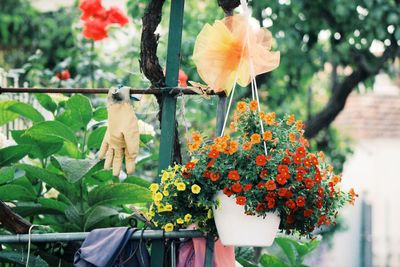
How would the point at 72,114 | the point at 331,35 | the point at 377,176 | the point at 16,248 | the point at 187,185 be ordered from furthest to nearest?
the point at 377,176
the point at 331,35
the point at 72,114
the point at 16,248
the point at 187,185

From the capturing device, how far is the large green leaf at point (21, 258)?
3.10 meters

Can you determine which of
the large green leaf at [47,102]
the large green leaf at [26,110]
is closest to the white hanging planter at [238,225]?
the large green leaf at [26,110]

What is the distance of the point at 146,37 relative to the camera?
307 centimetres

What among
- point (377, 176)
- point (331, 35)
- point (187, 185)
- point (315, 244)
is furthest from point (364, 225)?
point (187, 185)

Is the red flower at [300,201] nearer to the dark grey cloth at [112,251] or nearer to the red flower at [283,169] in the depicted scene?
the red flower at [283,169]

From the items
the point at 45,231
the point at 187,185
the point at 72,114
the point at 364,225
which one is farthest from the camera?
the point at 364,225

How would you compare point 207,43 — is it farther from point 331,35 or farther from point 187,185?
point 331,35

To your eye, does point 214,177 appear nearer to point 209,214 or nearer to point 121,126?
point 209,214

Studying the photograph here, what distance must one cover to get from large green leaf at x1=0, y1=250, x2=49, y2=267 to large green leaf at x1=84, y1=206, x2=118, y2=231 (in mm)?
374

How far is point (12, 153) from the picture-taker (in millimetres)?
3543

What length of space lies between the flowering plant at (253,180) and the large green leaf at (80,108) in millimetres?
973

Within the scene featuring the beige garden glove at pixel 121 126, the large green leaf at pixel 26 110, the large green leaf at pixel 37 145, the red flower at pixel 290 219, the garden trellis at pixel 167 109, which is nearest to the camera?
the red flower at pixel 290 219

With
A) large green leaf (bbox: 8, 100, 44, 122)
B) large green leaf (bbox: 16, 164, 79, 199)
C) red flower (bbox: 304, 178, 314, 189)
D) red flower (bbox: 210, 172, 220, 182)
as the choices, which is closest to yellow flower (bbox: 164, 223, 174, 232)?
red flower (bbox: 210, 172, 220, 182)

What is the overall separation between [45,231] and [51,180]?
319 mm
